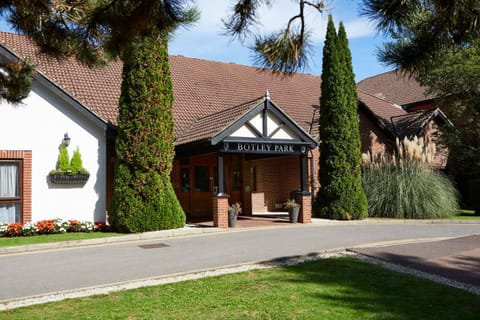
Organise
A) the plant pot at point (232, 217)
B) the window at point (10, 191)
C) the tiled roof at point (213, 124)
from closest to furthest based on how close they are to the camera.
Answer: the window at point (10, 191) < the plant pot at point (232, 217) < the tiled roof at point (213, 124)

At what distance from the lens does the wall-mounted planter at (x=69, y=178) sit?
13.7 meters

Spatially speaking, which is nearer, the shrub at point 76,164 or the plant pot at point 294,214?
the shrub at point 76,164

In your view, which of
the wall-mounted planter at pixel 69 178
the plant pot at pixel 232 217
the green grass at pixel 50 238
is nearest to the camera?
the green grass at pixel 50 238

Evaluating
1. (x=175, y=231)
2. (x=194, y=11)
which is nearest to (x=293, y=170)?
(x=175, y=231)

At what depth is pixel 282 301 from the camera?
5512 mm

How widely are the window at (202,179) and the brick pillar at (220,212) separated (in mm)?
4228

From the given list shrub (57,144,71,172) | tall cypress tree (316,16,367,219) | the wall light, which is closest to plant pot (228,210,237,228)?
tall cypress tree (316,16,367,219)

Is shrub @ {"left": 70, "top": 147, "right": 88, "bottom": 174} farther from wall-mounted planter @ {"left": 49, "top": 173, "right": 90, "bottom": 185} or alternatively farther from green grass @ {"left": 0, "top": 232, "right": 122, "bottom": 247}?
green grass @ {"left": 0, "top": 232, "right": 122, "bottom": 247}

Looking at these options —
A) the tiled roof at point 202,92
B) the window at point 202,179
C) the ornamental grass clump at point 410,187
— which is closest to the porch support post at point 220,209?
the tiled roof at point 202,92

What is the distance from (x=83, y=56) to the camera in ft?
16.5

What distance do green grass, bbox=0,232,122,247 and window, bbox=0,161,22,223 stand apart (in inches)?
54.8

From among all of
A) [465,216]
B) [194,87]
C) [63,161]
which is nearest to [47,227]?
[63,161]

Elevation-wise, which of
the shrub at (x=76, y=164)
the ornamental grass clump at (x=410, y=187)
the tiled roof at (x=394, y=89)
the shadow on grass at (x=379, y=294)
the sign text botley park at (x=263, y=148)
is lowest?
the shadow on grass at (x=379, y=294)

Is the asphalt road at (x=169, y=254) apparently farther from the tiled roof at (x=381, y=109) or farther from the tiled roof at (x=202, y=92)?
the tiled roof at (x=381, y=109)
